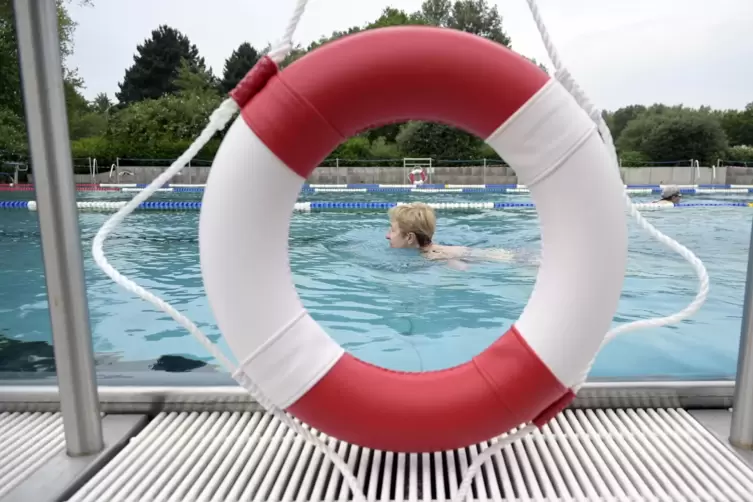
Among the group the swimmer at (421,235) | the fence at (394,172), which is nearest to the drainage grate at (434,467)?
the swimmer at (421,235)

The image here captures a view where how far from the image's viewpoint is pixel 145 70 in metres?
30.6

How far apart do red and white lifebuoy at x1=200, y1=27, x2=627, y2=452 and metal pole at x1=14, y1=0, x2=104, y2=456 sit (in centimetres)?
29

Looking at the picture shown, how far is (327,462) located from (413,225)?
2886 millimetres

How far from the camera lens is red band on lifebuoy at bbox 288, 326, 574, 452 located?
1.04 m

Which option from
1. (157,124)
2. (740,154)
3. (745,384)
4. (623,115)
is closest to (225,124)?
(745,384)

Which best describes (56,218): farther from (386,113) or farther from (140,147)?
(140,147)

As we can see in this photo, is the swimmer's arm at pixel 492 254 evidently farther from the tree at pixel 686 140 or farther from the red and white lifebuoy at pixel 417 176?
the tree at pixel 686 140

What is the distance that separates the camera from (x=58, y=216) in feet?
3.52

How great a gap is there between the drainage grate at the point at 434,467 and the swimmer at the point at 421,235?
8.72ft

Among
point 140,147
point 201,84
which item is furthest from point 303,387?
point 201,84

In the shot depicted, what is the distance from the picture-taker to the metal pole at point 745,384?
1156 millimetres

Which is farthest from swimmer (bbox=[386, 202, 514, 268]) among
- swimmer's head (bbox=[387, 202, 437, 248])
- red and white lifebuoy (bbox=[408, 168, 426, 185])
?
red and white lifebuoy (bbox=[408, 168, 426, 185])

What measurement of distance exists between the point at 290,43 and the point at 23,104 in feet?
1.65

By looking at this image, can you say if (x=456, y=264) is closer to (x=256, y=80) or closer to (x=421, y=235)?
(x=421, y=235)
